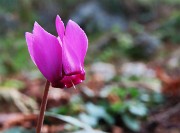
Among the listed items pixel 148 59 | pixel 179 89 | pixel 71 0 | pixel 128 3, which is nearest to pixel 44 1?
pixel 71 0

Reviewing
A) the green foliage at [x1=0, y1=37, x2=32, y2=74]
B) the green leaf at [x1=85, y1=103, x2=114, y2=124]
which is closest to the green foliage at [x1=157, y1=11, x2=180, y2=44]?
the green foliage at [x1=0, y1=37, x2=32, y2=74]

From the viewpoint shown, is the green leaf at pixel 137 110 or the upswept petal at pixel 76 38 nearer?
the upswept petal at pixel 76 38

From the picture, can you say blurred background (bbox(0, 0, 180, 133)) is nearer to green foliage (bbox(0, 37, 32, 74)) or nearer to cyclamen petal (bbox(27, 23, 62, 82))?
green foliage (bbox(0, 37, 32, 74))

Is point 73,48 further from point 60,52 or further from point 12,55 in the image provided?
point 12,55

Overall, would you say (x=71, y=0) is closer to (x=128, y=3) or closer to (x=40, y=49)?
(x=128, y=3)

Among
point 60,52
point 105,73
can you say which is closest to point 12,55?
point 105,73

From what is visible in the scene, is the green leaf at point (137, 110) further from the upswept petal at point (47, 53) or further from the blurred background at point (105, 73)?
the upswept petal at point (47, 53)

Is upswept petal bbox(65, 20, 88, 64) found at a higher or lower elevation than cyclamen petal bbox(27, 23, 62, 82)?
higher

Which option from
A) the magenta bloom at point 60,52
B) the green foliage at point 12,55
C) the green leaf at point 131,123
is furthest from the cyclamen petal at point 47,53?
the green foliage at point 12,55

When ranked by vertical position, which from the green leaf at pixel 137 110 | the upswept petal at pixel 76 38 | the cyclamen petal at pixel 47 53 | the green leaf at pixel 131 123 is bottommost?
the cyclamen petal at pixel 47 53
